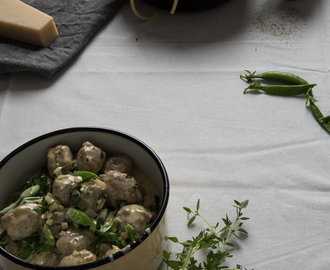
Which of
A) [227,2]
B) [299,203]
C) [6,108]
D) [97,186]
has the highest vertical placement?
[227,2]

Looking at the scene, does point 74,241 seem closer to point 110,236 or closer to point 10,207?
point 110,236

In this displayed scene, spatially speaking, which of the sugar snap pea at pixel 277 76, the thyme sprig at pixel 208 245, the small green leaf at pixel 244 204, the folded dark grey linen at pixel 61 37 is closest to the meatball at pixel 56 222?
the thyme sprig at pixel 208 245

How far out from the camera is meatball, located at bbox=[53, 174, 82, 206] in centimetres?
88

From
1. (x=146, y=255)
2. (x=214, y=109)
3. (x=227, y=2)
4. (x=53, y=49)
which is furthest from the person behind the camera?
(x=227, y=2)

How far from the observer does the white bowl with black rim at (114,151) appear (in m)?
0.80

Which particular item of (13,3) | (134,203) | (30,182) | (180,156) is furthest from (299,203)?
(13,3)

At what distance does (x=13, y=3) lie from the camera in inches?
64.8

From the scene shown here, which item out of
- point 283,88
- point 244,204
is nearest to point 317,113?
point 283,88

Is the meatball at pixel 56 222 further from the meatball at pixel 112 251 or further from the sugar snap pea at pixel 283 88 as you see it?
the sugar snap pea at pixel 283 88

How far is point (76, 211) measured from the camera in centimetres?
86

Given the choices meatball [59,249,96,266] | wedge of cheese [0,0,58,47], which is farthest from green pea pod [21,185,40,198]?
wedge of cheese [0,0,58,47]

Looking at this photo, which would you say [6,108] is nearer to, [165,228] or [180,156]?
[180,156]

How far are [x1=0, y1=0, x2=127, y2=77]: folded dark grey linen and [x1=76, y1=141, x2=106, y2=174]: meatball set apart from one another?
65 cm

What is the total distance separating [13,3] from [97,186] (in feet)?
3.83
